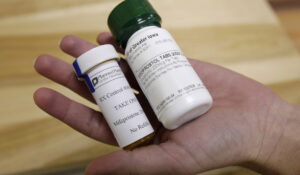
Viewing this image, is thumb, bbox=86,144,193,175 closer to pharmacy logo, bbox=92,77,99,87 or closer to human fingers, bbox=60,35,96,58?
pharmacy logo, bbox=92,77,99,87

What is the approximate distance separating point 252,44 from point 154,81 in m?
0.46

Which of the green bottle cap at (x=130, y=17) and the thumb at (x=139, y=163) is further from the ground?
the green bottle cap at (x=130, y=17)

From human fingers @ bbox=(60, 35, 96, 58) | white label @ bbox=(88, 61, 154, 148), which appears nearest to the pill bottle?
white label @ bbox=(88, 61, 154, 148)

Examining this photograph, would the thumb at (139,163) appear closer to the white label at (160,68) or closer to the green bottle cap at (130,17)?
the white label at (160,68)

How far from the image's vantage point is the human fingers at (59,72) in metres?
0.53

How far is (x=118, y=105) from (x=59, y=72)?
6.7 inches

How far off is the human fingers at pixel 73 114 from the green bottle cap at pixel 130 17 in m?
0.16

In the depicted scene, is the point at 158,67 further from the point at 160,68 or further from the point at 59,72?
the point at 59,72

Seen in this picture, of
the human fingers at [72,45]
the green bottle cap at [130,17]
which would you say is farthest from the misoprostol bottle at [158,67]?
the human fingers at [72,45]

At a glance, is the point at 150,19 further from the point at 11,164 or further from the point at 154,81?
the point at 11,164

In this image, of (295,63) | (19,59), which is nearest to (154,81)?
(19,59)

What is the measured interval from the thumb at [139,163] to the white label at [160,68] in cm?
7

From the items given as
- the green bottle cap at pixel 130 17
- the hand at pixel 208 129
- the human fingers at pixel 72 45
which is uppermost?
the green bottle cap at pixel 130 17

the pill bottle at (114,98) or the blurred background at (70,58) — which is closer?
the pill bottle at (114,98)
